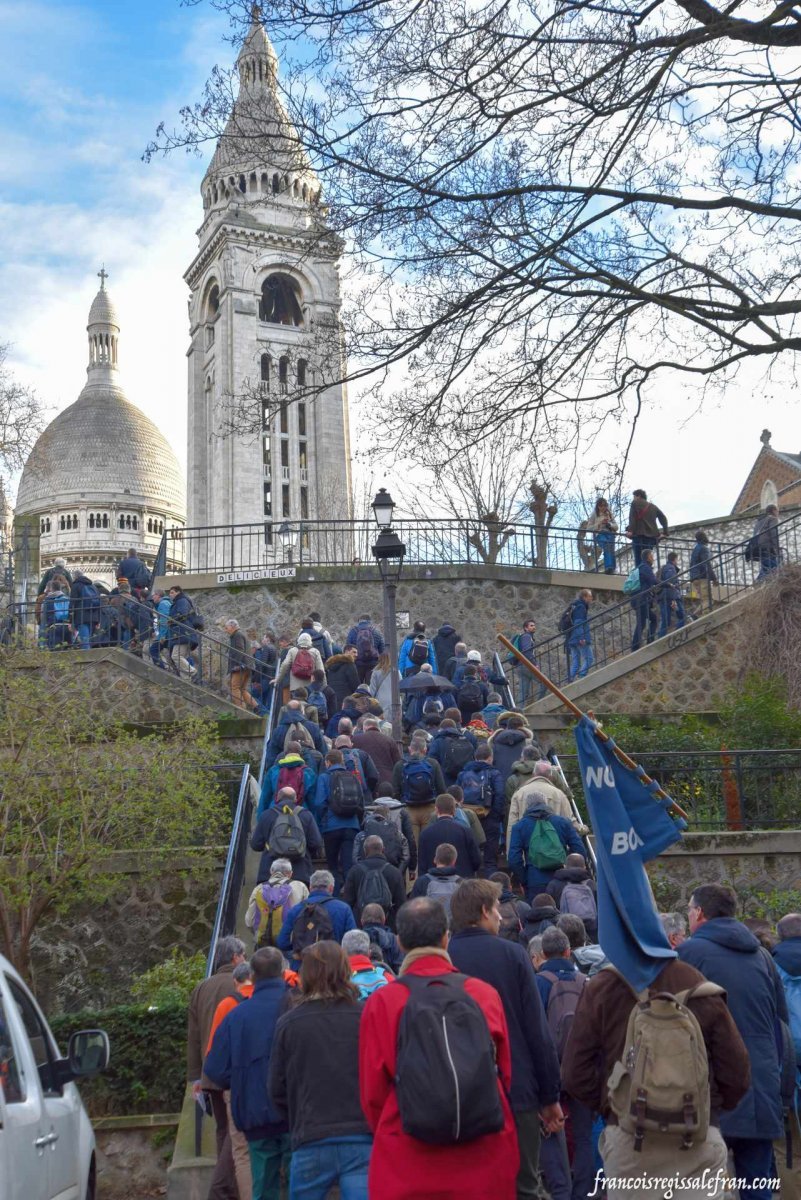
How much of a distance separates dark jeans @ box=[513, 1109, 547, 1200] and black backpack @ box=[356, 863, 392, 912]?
480cm

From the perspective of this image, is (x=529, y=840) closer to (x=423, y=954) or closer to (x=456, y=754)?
(x=456, y=754)

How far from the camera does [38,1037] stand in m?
6.06

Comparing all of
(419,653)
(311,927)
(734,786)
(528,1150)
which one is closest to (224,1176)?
(311,927)

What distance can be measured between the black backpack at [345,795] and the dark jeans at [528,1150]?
6.84m

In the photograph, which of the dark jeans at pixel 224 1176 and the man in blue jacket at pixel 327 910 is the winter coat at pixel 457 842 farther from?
the dark jeans at pixel 224 1176

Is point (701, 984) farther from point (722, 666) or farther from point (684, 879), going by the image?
point (722, 666)

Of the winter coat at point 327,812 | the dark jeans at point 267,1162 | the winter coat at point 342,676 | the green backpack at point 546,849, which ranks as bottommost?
the dark jeans at point 267,1162

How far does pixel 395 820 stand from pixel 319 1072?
6.50 metres

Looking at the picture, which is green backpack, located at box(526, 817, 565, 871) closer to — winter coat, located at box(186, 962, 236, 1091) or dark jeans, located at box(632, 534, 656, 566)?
winter coat, located at box(186, 962, 236, 1091)

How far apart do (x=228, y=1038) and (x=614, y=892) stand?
277cm

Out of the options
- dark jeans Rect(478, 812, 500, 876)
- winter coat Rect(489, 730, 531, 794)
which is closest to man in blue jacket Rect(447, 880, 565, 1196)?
dark jeans Rect(478, 812, 500, 876)

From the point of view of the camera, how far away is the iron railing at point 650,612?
21.6 m

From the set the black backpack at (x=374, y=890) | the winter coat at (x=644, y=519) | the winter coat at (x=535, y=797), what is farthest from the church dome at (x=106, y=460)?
the black backpack at (x=374, y=890)

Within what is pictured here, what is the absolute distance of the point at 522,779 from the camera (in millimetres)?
12945
